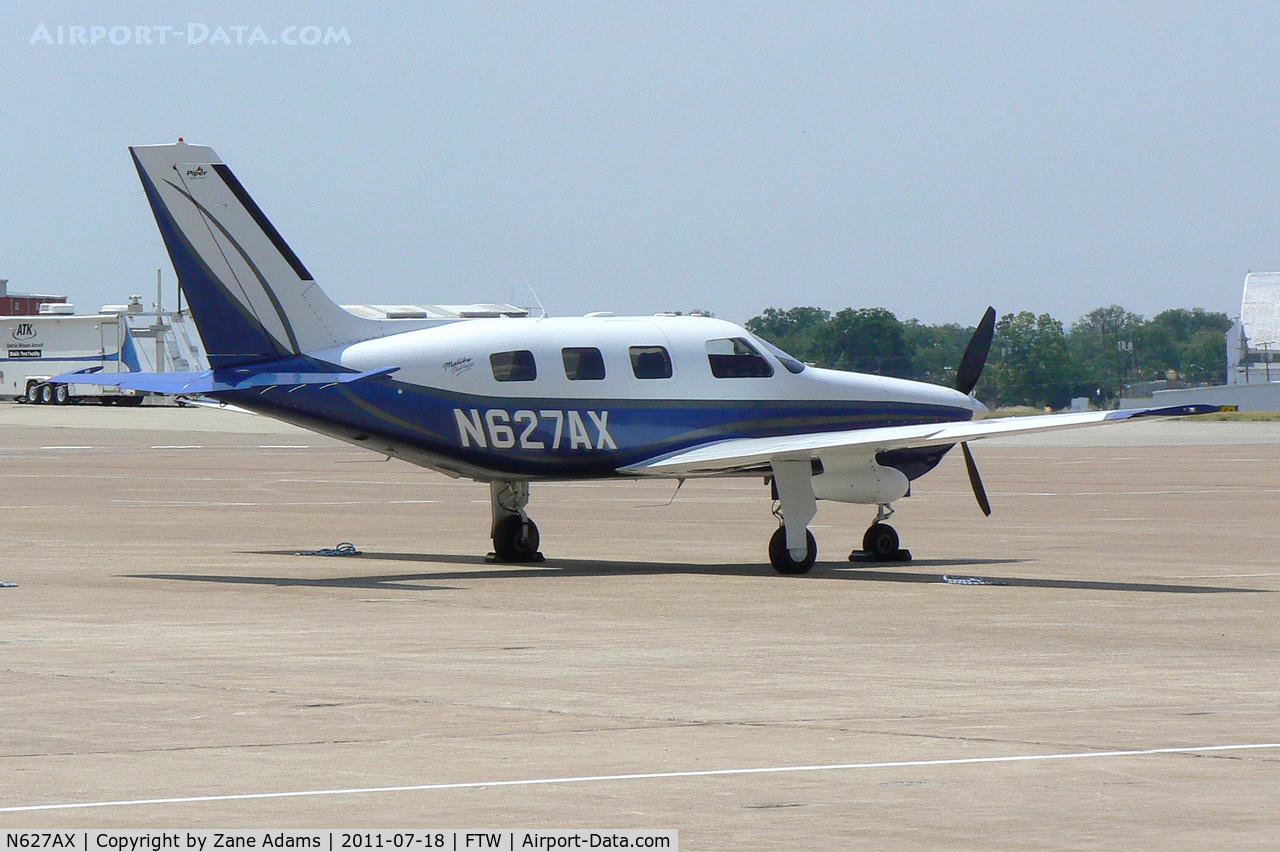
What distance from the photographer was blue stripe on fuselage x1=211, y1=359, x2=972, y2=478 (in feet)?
70.6

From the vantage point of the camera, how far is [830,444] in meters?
21.5

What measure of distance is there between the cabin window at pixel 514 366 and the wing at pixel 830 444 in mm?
1674

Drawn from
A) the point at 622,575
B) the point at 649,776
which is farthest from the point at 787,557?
the point at 649,776

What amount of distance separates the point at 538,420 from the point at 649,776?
42.1 ft

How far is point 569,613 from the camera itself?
17703 millimetres

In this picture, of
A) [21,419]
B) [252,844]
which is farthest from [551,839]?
[21,419]

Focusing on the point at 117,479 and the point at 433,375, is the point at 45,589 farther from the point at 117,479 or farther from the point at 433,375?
the point at 117,479

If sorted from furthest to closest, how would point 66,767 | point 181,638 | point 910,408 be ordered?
1. point 910,408
2. point 181,638
3. point 66,767

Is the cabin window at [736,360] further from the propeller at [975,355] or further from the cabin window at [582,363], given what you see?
the propeller at [975,355]

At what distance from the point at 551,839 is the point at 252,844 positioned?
1231 mm

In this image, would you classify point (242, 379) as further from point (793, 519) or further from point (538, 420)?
point (793, 519)

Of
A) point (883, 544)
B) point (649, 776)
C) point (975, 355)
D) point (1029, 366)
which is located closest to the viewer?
point (649, 776)

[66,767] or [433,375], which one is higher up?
[433,375]

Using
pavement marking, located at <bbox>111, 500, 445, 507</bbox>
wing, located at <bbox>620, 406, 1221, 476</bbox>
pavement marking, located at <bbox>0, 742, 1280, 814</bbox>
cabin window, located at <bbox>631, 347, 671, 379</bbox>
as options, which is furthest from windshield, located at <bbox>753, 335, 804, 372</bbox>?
pavement marking, located at <bbox>111, 500, 445, 507</bbox>
